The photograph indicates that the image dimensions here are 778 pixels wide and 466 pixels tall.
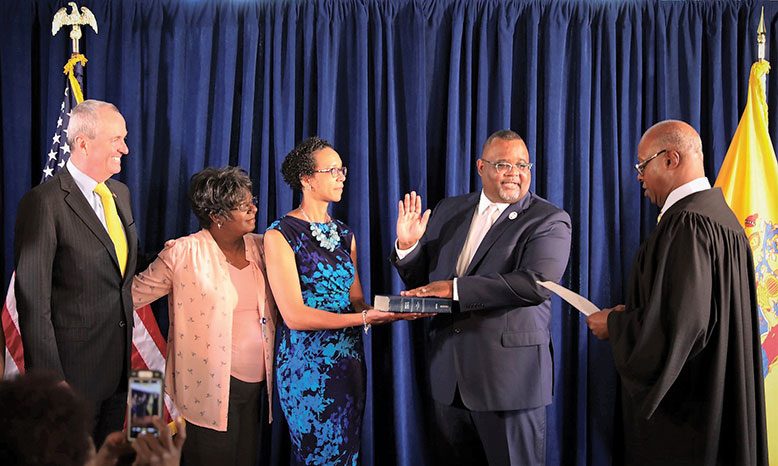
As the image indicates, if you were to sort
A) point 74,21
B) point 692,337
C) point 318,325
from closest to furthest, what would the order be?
point 692,337
point 318,325
point 74,21

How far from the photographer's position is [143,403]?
1430 millimetres

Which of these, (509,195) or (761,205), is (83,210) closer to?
(509,195)

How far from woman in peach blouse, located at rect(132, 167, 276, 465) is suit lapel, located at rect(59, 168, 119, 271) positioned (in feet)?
1.11

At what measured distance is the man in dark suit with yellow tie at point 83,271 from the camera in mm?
2725

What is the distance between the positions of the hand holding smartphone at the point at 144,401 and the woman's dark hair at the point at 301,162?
1.92 meters

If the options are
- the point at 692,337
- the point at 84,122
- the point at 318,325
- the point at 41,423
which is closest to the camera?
the point at 41,423

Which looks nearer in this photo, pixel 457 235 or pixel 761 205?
pixel 457 235

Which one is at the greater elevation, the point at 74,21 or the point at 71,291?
the point at 74,21

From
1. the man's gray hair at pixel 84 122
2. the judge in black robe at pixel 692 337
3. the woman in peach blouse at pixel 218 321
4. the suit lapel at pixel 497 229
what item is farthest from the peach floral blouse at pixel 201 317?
the judge in black robe at pixel 692 337

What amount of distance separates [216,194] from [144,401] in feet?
6.24

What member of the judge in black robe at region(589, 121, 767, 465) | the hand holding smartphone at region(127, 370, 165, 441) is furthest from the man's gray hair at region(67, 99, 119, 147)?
the judge in black robe at region(589, 121, 767, 465)

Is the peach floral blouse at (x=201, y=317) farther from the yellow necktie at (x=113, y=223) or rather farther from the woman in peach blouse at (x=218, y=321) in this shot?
the yellow necktie at (x=113, y=223)

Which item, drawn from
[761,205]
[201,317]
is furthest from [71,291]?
[761,205]

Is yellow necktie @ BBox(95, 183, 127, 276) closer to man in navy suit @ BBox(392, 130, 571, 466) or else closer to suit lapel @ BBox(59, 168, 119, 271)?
suit lapel @ BBox(59, 168, 119, 271)
